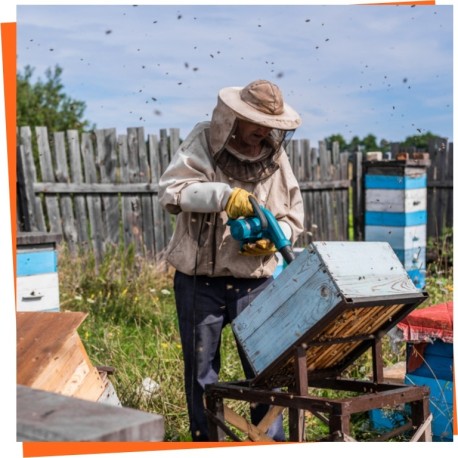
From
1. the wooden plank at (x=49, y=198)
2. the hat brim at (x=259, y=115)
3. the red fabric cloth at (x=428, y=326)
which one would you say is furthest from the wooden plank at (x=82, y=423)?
the wooden plank at (x=49, y=198)

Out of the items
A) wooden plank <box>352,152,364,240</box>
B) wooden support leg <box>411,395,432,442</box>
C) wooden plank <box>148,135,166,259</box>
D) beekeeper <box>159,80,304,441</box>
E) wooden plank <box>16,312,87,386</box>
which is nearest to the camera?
wooden plank <box>16,312,87,386</box>

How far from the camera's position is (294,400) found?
283cm

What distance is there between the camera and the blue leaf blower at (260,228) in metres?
3.24

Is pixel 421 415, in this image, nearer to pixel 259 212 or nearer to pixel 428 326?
pixel 428 326

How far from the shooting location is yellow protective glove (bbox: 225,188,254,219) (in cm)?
325

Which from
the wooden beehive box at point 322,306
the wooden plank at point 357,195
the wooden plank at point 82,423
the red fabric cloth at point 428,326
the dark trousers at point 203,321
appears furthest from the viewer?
the wooden plank at point 357,195

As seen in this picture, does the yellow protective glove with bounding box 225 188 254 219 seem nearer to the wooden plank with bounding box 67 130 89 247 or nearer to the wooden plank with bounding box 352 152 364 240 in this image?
the wooden plank with bounding box 67 130 89 247

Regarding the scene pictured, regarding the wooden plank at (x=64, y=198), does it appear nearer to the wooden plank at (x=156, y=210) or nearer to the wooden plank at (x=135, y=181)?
the wooden plank at (x=135, y=181)

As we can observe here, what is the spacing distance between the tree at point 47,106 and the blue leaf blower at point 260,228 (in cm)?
972

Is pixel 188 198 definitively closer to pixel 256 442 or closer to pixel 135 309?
pixel 256 442

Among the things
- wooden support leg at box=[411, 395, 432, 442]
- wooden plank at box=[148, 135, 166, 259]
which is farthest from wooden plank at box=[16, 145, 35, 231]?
wooden support leg at box=[411, 395, 432, 442]

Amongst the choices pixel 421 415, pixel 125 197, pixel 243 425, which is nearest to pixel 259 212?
pixel 243 425

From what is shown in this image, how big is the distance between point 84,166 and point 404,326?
4.52 m

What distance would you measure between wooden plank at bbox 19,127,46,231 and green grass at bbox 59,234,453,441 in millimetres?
603
